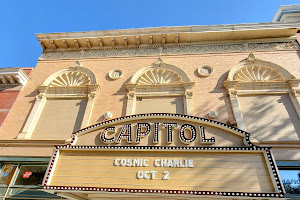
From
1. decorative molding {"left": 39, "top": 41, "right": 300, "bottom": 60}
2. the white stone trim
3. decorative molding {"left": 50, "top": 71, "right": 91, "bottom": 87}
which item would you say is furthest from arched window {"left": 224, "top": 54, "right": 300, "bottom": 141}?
the white stone trim

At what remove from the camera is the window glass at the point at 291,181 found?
6.98 metres

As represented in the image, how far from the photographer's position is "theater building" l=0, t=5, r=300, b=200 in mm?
5129

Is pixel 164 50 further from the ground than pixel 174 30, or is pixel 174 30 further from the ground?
pixel 174 30

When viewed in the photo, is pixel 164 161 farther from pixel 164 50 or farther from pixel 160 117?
pixel 164 50

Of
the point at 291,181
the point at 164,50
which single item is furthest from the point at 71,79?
the point at 291,181

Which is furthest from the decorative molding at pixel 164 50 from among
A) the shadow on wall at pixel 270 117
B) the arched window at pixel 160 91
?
the shadow on wall at pixel 270 117

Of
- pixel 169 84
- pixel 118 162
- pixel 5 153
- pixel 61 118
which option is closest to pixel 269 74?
pixel 169 84

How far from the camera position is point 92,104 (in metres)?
9.70

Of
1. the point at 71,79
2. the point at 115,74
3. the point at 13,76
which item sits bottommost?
the point at 13,76

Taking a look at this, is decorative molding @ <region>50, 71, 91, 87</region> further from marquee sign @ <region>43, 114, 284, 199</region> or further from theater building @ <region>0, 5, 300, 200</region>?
marquee sign @ <region>43, 114, 284, 199</region>

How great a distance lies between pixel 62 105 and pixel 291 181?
34.5 feet

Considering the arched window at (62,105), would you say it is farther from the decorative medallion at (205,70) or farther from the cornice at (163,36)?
the decorative medallion at (205,70)

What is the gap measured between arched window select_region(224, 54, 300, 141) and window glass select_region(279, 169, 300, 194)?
1299 mm

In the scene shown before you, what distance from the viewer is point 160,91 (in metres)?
9.90
